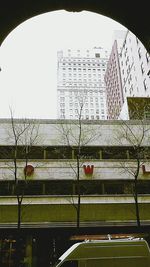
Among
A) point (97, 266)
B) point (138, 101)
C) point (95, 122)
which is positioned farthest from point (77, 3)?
point (138, 101)

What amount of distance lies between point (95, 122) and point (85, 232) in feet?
31.1

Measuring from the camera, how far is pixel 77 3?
5.55 m

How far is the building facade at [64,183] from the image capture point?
2292 cm

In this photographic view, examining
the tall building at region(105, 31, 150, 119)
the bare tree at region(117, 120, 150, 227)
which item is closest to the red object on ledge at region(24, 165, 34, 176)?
the bare tree at region(117, 120, 150, 227)

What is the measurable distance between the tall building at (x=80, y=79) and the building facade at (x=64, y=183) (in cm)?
13398

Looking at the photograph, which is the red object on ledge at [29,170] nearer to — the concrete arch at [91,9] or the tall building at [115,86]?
the concrete arch at [91,9]

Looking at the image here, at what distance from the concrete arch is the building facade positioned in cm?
1663

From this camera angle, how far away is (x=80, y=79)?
6831 inches

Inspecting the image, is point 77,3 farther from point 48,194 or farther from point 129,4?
point 48,194

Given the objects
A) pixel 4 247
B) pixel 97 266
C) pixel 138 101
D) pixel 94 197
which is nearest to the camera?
pixel 97 266

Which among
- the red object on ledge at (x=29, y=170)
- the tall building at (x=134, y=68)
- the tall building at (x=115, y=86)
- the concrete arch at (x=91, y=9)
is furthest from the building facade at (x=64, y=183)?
the tall building at (x=115, y=86)

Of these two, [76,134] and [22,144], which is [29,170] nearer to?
[22,144]

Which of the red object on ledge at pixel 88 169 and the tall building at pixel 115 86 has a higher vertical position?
the tall building at pixel 115 86

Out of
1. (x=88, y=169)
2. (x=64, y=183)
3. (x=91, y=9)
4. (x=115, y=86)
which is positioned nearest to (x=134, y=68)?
(x=115, y=86)
